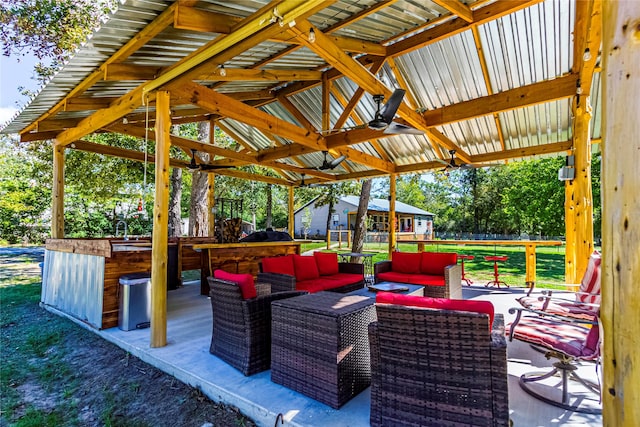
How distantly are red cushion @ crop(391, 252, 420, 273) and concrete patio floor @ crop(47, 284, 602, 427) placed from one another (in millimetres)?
2552

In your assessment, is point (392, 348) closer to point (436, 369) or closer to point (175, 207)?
point (436, 369)

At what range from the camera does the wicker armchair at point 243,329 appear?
2.93 metres

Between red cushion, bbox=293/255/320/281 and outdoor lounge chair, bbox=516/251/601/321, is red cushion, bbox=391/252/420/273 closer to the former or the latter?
red cushion, bbox=293/255/320/281

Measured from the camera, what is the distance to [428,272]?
20.0 feet

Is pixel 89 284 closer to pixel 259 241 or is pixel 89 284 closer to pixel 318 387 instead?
pixel 259 241

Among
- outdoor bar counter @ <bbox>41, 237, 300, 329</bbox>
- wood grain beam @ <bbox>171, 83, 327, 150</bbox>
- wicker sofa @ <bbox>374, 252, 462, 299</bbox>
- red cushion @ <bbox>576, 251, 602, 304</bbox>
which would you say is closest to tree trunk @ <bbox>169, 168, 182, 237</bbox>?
outdoor bar counter @ <bbox>41, 237, 300, 329</bbox>

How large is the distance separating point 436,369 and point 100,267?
4.27 metres

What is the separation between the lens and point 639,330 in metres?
1.13

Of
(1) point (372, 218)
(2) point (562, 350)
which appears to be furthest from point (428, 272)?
(1) point (372, 218)

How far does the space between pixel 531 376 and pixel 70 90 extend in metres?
6.07

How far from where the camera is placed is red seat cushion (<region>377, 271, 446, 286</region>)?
550cm

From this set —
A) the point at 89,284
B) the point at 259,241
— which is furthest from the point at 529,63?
the point at 89,284

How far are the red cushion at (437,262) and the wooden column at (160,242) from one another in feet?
14.6

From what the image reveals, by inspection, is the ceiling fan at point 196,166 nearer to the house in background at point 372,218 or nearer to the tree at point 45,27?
the tree at point 45,27
